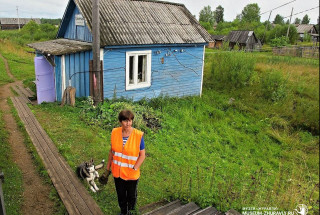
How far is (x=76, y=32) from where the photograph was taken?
10523 millimetres

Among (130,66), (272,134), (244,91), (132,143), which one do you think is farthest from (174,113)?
(132,143)

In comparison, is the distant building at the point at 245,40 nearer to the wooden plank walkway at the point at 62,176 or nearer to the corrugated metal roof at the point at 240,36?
the corrugated metal roof at the point at 240,36

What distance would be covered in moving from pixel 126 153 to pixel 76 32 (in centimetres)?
835

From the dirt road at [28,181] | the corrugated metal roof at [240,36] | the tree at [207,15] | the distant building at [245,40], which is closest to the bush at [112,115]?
the dirt road at [28,181]

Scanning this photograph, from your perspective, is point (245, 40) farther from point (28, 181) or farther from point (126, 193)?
point (126, 193)

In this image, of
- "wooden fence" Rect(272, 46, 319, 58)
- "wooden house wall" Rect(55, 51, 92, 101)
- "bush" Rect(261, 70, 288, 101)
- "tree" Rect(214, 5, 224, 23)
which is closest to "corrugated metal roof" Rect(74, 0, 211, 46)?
"wooden house wall" Rect(55, 51, 92, 101)

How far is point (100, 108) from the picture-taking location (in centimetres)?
883

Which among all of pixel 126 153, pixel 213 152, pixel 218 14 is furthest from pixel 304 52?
pixel 218 14

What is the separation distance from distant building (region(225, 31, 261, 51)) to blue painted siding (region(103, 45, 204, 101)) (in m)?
29.0

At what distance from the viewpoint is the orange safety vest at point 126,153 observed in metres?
3.57

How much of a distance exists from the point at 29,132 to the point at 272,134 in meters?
7.65

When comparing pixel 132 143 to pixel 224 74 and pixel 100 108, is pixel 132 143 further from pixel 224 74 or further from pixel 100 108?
pixel 224 74

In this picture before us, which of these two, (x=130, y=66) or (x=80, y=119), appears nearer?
(x=80, y=119)

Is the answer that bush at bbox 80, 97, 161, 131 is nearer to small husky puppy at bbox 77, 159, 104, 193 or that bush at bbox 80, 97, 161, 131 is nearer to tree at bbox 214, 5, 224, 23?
small husky puppy at bbox 77, 159, 104, 193
